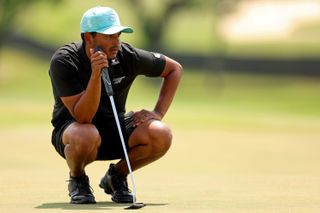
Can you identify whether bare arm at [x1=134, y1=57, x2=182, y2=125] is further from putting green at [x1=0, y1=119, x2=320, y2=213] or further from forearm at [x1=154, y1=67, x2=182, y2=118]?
putting green at [x1=0, y1=119, x2=320, y2=213]

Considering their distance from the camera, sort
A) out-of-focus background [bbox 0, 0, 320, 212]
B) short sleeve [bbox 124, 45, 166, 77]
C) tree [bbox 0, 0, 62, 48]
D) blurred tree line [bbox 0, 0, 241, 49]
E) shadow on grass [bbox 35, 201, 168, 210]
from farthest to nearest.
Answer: blurred tree line [bbox 0, 0, 241, 49], tree [bbox 0, 0, 62, 48], out-of-focus background [bbox 0, 0, 320, 212], short sleeve [bbox 124, 45, 166, 77], shadow on grass [bbox 35, 201, 168, 210]

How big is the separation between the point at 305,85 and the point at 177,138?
3582 centimetres

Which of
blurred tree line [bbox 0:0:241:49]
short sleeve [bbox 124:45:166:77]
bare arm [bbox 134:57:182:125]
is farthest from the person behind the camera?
blurred tree line [bbox 0:0:241:49]

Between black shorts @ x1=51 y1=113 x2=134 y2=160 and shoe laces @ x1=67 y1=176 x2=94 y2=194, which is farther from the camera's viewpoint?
black shorts @ x1=51 y1=113 x2=134 y2=160

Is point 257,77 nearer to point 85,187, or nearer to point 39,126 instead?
point 39,126

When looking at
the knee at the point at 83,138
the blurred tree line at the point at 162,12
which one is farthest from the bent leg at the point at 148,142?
the blurred tree line at the point at 162,12

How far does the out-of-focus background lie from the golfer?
12.9 inches

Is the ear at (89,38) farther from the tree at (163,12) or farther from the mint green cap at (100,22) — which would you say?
the tree at (163,12)

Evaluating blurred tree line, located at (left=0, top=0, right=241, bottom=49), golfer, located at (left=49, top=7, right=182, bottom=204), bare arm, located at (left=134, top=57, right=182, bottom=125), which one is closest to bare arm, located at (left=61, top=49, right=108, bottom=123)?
golfer, located at (left=49, top=7, right=182, bottom=204)

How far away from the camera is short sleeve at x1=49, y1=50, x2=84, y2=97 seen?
8.40m

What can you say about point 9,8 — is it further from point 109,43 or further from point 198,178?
point 109,43

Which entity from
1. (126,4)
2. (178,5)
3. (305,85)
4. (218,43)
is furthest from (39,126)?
A: (126,4)

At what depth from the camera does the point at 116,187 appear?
351 inches

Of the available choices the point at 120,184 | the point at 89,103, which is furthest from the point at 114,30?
the point at 120,184
